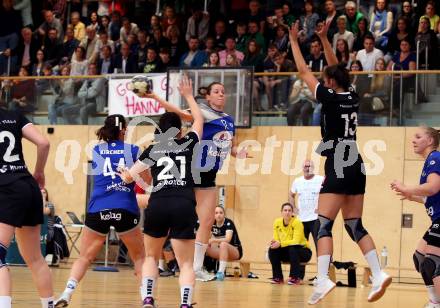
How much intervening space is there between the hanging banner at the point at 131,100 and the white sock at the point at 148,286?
1281 centimetres

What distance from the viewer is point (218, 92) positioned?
1352 centimetres

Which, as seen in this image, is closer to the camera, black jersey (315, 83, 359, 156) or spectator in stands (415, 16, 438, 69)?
black jersey (315, 83, 359, 156)

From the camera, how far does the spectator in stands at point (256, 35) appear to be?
83.2 ft

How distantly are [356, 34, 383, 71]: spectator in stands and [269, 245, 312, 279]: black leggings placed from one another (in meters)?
4.73

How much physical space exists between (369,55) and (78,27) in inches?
360

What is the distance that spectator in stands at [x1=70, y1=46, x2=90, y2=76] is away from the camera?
26.8 metres

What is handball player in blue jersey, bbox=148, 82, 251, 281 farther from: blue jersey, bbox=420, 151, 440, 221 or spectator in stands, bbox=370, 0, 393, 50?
spectator in stands, bbox=370, 0, 393, 50

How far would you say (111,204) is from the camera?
12383mm

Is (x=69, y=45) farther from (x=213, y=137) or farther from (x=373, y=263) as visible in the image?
(x=373, y=263)

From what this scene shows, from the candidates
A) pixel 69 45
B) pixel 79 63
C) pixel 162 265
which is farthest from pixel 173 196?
pixel 69 45

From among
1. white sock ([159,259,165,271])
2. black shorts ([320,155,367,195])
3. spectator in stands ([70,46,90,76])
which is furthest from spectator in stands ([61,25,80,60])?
black shorts ([320,155,367,195])

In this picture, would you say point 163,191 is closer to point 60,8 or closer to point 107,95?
point 107,95

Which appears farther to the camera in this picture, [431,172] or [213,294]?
[213,294]

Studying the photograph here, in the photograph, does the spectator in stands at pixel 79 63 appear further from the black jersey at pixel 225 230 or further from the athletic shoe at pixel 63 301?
the athletic shoe at pixel 63 301
